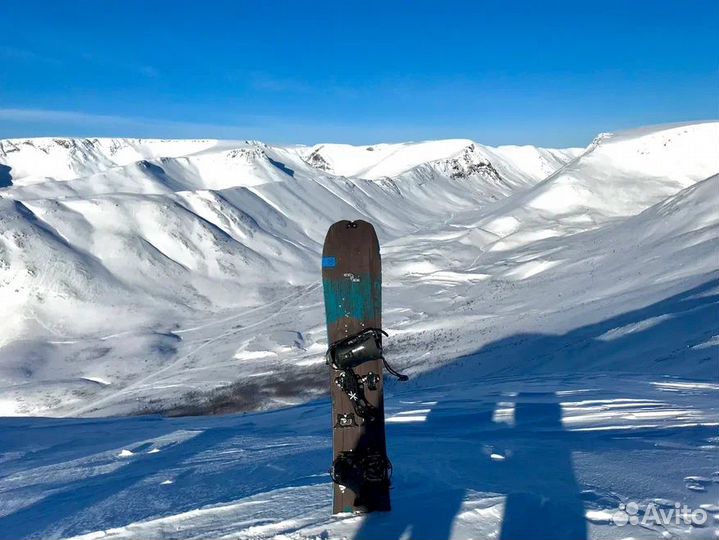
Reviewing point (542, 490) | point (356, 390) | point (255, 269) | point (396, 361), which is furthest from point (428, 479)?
point (255, 269)

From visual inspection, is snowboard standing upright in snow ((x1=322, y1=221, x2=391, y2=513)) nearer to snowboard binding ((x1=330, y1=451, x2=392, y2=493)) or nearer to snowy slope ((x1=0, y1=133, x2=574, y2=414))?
snowboard binding ((x1=330, y1=451, x2=392, y2=493))

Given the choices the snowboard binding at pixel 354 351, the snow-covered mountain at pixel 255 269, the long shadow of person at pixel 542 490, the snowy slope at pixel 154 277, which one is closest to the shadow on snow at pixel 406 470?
the long shadow of person at pixel 542 490

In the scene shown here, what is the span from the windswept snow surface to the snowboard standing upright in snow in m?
0.24

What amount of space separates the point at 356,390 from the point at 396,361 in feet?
67.2

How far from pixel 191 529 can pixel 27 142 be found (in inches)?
6745

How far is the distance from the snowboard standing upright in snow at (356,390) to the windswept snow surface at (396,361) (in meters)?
0.24

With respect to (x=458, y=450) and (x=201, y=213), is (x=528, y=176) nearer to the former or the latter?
(x=201, y=213)

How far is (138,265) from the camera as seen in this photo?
180 ft

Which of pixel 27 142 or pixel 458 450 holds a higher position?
pixel 27 142

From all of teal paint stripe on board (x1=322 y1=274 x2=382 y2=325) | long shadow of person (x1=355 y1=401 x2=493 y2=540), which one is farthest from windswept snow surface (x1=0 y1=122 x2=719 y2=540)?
teal paint stripe on board (x1=322 y1=274 x2=382 y2=325)

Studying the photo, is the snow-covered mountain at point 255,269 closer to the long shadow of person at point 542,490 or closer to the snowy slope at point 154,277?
the snowy slope at point 154,277

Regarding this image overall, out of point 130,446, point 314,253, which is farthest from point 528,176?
point 130,446

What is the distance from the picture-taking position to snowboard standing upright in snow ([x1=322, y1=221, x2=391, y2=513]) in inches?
171

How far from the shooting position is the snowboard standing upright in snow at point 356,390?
4352 millimetres
